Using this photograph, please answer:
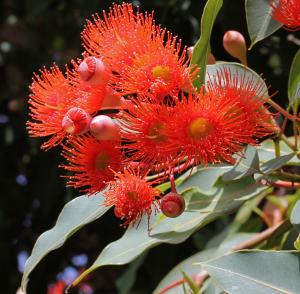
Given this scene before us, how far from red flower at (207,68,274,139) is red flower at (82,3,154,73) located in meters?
0.15

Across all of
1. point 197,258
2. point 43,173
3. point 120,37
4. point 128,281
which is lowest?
point 128,281

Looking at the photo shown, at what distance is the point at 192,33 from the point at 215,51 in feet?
0.69

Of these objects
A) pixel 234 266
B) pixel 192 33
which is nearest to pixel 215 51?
pixel 192 33

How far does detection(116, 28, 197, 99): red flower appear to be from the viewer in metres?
1.35

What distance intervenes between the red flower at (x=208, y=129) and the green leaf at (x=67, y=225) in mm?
299

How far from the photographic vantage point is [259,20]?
1.58 meters

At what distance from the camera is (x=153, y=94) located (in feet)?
4.38

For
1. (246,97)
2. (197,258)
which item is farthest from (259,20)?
(197,258)

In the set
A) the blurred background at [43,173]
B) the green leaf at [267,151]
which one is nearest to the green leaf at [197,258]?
the green leaf at [267,151]

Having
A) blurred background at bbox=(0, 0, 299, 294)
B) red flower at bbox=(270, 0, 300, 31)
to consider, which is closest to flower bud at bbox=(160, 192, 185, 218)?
red flower at bbox=(270, 0, 300, 31)

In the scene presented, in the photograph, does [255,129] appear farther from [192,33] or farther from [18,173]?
[18,173]

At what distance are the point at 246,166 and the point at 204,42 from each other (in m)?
0.24

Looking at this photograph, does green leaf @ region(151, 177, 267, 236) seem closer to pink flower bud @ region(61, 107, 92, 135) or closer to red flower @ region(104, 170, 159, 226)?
red flower @ region(104, 170, 159, 226)

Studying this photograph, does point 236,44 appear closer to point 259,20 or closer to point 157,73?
point 259,20
